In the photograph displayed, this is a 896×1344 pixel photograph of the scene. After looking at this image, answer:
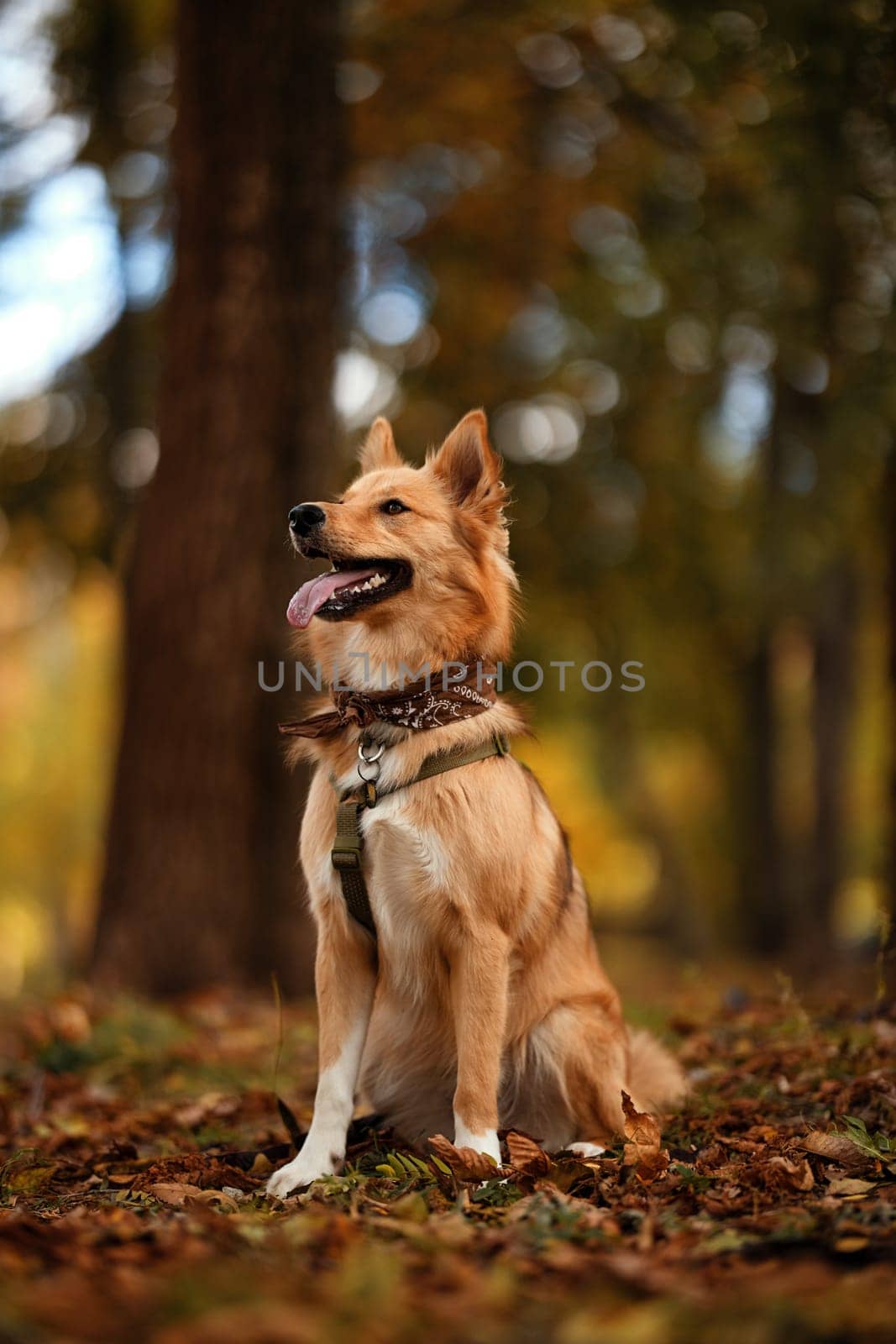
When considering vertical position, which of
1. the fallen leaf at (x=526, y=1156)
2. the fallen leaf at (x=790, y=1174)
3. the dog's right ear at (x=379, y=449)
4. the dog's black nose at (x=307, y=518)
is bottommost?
the fallen leaf at (x=526, y=1156)

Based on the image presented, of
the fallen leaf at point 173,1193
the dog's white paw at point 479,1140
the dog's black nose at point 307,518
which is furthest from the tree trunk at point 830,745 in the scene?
the fallen leaf at point 173,1193

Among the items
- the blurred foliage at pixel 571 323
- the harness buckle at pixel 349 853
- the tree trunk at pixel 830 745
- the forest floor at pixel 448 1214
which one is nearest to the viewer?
the forest floor at pixel 448 1214

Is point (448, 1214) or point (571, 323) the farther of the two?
point (571, 323)

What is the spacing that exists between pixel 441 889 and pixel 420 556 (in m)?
1.13

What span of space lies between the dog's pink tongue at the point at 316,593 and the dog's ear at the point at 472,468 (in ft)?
1.70

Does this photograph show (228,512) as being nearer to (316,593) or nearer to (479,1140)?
(316,593)

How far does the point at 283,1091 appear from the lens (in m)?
4.97

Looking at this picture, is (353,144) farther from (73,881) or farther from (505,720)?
(73,881)

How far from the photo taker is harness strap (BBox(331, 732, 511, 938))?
3.52m

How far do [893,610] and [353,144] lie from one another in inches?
242

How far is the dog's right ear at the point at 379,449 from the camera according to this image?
14.5ft

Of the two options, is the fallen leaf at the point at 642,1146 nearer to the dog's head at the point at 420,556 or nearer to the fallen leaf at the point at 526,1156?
the fallen leaf at the point at 526,1156

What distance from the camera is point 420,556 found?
3.88 metres

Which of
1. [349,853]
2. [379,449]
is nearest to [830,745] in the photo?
[379,449]
